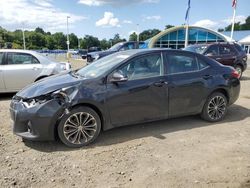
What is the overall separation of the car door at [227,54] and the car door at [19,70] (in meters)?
8.09

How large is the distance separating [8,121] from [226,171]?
453 centimetres

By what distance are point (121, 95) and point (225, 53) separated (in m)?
9.14

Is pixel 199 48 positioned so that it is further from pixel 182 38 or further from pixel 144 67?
pixel 182 38

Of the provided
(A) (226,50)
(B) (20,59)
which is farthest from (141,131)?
(A) (226,50)

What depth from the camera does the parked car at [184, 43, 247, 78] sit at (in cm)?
1202

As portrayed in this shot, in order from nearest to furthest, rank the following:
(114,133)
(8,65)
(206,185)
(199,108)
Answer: (206,185), (114,133), (199,108), (8,65)

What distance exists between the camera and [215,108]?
19.0ft

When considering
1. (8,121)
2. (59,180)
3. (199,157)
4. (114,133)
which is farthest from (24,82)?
(199,157)

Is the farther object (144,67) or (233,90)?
(233,90)

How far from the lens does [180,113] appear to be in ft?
17.7

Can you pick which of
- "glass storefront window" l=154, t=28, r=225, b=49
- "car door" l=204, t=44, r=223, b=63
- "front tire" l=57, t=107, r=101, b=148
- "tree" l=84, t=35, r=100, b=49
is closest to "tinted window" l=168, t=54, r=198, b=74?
"front tire" l=57, t=107, r=101, b=148

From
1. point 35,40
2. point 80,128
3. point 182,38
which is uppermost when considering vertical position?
point 35,40

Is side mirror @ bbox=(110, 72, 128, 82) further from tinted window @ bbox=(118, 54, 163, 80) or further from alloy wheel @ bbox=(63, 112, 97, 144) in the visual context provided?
alloy wheel @ bbox=(63, 112, 97, 144)

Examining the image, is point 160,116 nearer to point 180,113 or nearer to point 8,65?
point 180,113
